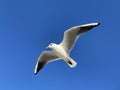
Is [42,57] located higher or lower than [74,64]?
higher

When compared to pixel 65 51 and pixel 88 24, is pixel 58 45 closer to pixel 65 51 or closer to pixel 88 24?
pixel 65 51

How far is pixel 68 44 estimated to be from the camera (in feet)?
26.6

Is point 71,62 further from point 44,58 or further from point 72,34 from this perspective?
point 44,58

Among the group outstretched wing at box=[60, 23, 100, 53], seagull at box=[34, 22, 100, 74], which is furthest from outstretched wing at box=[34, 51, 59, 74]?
outstretched wing at box=[60, 23, 100, 53]

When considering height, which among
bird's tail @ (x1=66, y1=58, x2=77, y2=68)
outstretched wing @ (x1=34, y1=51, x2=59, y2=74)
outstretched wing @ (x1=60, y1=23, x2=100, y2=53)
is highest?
outstretched wing @ (x1=34, y1=51, x2=59, y2=74)

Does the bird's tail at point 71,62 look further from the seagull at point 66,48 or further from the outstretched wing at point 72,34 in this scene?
the outstretched wing at point 72,34

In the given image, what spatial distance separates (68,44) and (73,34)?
0.23 meters

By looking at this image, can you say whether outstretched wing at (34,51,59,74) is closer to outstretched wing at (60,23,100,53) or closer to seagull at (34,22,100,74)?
seagull at (34,22,100,74)

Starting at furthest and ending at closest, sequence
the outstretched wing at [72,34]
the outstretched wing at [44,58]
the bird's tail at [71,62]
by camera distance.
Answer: the outstretched wing at [44,58]
the bird's tail at [71,62]
the outstretched wing at [72,34]

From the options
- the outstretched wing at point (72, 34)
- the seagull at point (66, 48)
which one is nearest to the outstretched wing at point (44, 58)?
the seagull at point (66, 48)

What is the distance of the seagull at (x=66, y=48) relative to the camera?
25.6 feet

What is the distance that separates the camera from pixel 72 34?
26.1 ft

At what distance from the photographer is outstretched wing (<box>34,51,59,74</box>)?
8.53 metres

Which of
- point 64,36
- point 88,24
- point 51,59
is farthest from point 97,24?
point 51,59
